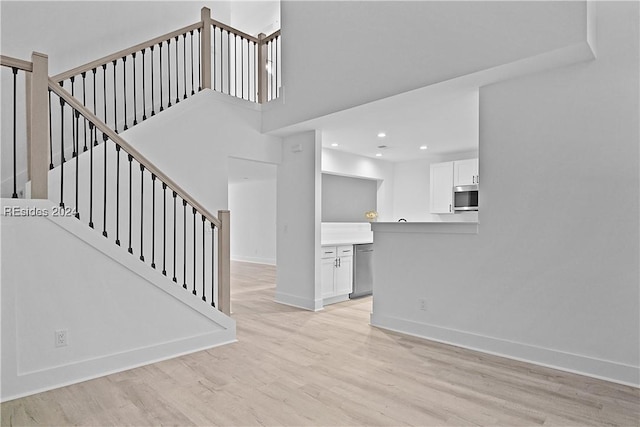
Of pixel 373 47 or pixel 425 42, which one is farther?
pixel 373 47

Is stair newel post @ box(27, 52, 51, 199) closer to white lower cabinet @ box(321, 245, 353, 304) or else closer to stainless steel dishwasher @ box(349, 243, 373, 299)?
white lower cabinet @ box(321, 245, 353, 304)

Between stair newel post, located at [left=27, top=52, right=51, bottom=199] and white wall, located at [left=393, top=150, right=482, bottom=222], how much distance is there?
20.3 feet

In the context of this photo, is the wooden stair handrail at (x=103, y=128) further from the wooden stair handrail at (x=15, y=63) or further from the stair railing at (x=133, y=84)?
the stair railing at (x=133, y=84)

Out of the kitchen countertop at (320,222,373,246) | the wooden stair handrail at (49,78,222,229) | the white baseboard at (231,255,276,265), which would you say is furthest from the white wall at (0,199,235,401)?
the white baseboard at (231,255,276,265)

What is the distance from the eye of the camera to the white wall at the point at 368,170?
6531 millimetres

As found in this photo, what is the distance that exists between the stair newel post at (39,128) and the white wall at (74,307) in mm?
142

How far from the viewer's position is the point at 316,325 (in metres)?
4.38

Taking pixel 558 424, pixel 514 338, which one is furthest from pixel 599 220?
pixel 558 424

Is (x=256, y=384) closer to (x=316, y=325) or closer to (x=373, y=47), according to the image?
(x=316, y=325)

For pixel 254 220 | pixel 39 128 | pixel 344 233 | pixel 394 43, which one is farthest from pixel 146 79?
pixel 254 220

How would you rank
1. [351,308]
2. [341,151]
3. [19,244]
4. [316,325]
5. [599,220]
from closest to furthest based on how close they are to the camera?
[19,244] < [599,220] < [316,325] < [351,308] < [341,151]

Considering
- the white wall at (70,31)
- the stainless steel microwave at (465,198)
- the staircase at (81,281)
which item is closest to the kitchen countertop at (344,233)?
the stainless steel microwave at (465,198)

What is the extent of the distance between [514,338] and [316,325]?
80.6 inches

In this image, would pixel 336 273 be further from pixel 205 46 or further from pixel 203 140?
pixel 205 46
